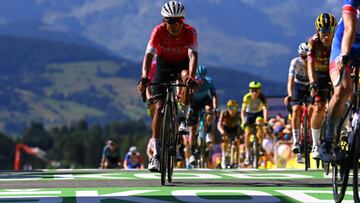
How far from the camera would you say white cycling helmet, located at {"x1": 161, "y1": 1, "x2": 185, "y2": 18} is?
39.0ft

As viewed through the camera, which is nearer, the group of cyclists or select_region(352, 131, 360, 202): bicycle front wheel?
select_region(352, 131, 360, 202): bicycle front wheel

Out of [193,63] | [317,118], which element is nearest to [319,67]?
[317,118]

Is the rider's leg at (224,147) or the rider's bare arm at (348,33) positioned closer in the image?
the rider's bare arm at (348,33)

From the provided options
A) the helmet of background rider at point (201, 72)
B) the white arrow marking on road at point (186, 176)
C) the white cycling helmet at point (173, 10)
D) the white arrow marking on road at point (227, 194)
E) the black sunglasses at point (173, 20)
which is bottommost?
the white arrow marking on road at point (227, 194)

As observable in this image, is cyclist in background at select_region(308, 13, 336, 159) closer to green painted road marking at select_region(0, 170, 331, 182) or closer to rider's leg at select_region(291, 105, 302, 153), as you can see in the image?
green painted road marking at select_region(0, 170, 331, 182)

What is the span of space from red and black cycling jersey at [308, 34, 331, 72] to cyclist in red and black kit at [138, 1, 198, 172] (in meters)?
1.76

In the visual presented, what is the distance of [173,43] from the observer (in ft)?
40.9

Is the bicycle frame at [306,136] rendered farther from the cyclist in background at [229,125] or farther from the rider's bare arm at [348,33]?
the cyclist in background at [229,125]

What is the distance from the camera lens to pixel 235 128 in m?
24.6

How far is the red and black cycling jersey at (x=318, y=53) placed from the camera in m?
13.5

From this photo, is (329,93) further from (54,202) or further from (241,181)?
(54,202)

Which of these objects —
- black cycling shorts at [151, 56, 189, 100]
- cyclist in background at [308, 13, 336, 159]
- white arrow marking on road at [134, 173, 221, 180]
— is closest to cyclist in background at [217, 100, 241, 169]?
cyclist in background at [308, 13, 336, 159]

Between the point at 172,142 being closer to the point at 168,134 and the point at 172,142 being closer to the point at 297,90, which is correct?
the point at 168,134

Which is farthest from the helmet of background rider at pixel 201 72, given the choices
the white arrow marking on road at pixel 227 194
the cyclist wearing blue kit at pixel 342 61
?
the cyclist wearing blue kit at pixel 342 61
